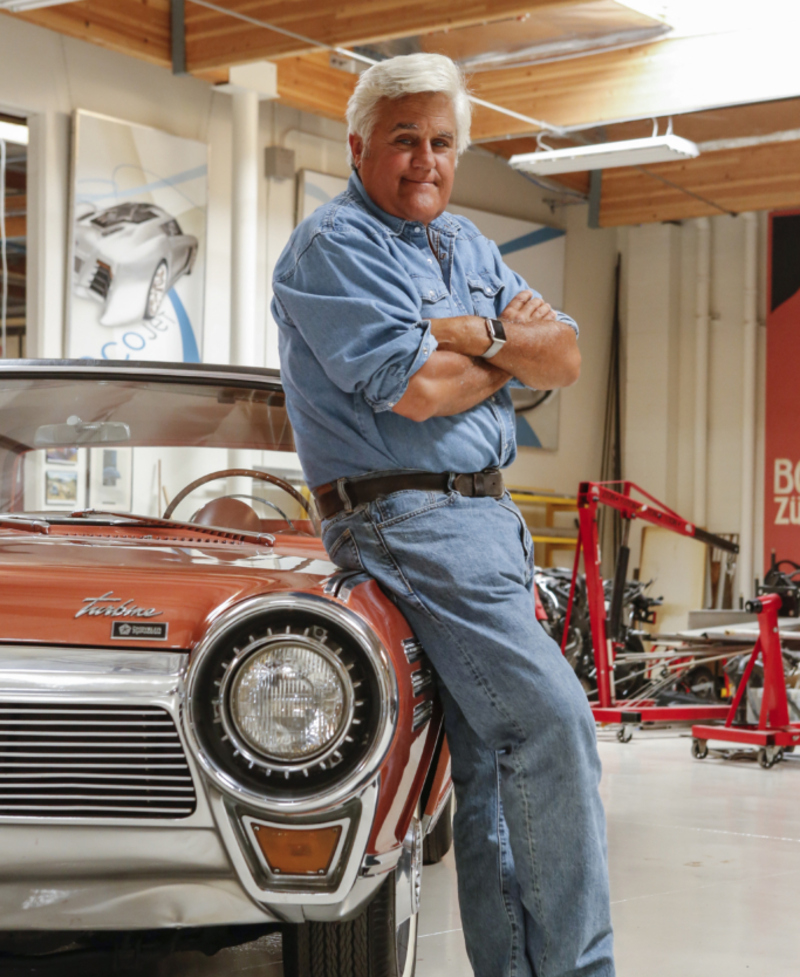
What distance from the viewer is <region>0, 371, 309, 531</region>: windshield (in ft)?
8.84

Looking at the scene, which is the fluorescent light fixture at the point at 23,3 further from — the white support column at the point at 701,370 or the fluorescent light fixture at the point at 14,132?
the white support column at the point at 701,370

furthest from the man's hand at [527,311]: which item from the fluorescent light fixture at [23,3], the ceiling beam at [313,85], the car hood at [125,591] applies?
the ceiling beam at [313,85]

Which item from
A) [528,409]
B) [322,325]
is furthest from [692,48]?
[322,325]

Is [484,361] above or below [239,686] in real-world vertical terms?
above

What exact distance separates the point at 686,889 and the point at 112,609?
86.4 inches

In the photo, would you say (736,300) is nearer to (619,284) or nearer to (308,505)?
(619,284)

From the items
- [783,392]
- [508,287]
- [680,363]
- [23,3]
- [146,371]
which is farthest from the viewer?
[680,363]

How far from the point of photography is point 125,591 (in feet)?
5.52

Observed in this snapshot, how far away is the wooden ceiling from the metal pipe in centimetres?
33

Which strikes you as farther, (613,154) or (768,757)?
(613,154)

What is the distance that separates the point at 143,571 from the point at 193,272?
726 cm

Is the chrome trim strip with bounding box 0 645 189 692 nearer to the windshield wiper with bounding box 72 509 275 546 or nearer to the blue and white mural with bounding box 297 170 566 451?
the windshield wiper with bounding box 72 509 275 546

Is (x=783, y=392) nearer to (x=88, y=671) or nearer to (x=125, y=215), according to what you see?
(x=125, y=215)

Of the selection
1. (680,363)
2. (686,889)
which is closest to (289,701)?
(686,889)
